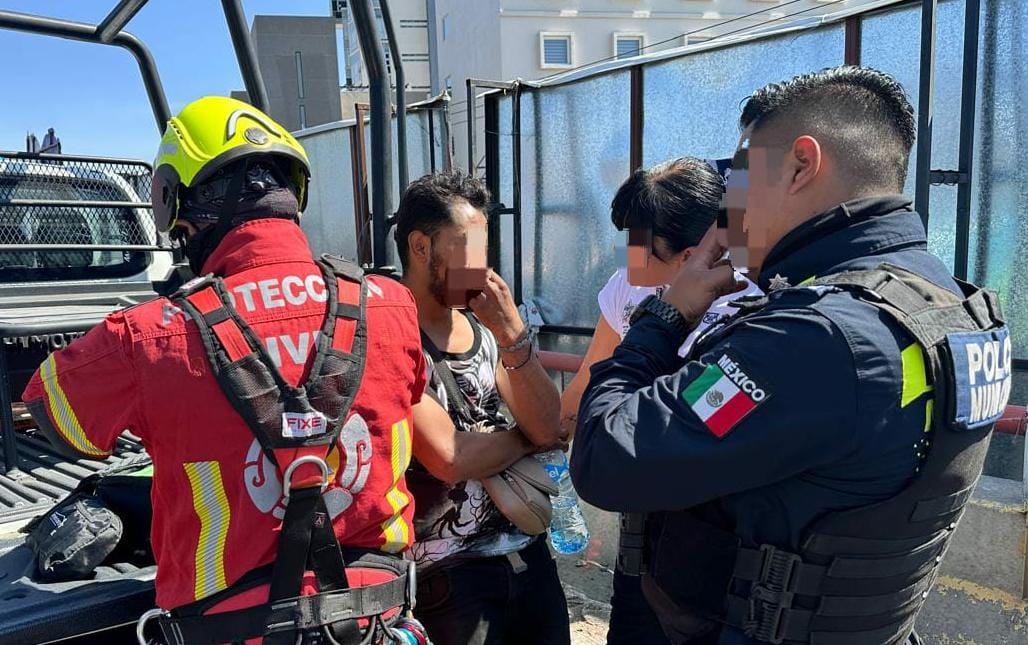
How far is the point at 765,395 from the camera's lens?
1.10 m

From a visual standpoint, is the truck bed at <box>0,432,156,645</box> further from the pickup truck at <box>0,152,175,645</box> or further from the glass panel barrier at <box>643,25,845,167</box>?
the glass panel barrier at <box>643,25,845,167</box>

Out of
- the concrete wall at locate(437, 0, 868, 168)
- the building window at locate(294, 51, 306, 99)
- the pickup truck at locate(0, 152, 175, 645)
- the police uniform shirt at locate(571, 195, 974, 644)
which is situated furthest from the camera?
the concrete wall at locate(437, 0, 868, 168)

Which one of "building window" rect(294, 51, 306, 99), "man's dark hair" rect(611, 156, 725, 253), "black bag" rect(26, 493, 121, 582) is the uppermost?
"building window" rect(294, 51, 306, 99)

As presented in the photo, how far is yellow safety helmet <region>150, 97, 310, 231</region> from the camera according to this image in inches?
54.4

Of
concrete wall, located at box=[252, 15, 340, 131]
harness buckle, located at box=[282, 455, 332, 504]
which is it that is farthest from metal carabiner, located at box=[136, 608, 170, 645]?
concrete wall, located at box=[252, 15, 340, 131]

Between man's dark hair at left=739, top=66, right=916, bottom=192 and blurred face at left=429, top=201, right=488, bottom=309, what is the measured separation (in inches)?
34.0

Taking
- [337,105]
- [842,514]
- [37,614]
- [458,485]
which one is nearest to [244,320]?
[37,614]

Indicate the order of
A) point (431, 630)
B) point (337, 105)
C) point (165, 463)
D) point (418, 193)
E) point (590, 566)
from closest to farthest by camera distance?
point (165, 463)
point (431, 630)
point (418, 193)
point (590, 566)
point (337, 105)

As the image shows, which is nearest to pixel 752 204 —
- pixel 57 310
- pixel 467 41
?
pixel 57 310

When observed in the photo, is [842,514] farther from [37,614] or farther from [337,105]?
[337,105]

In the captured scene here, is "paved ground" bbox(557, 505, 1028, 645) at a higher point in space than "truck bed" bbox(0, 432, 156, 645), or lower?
lower

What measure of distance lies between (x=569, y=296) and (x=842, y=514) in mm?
3895

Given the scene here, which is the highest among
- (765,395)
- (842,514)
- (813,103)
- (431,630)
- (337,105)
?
(337,105)

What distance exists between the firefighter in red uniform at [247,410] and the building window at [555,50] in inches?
954
